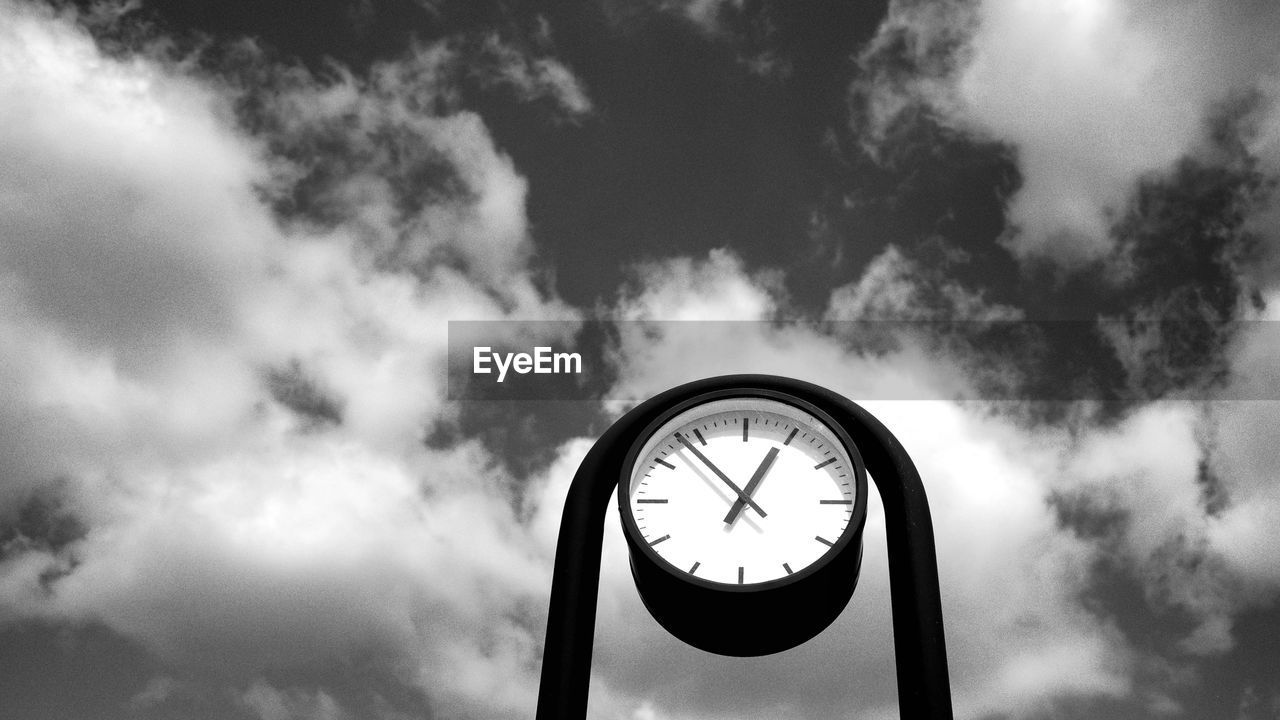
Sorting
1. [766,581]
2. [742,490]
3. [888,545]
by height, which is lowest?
[766,581]

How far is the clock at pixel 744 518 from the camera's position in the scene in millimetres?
3377

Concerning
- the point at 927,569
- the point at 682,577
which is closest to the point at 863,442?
the point at 927,569

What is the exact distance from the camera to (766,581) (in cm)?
334

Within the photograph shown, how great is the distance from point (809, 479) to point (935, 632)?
0.71 meters

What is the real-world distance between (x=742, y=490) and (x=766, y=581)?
0.38 meters

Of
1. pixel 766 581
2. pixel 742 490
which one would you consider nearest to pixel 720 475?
pixel 742 490

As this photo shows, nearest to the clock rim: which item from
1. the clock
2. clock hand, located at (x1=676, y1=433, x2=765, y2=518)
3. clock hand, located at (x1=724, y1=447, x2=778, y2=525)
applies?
the clock

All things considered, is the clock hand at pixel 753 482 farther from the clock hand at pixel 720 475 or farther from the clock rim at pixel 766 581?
the clock rim at pixel 766 581

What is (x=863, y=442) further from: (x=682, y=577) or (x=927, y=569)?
(x=682, y=577)

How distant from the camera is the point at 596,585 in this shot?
3.56 metres

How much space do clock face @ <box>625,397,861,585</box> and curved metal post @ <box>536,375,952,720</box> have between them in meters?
0.12

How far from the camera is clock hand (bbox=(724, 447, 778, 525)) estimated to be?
3.52 m

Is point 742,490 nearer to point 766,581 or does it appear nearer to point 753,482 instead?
point 753,482

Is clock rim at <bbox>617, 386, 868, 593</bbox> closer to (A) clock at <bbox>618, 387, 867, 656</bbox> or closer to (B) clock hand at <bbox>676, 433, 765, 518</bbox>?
(A) clock at <bbox>618, 387, 867, 656</bbox>
